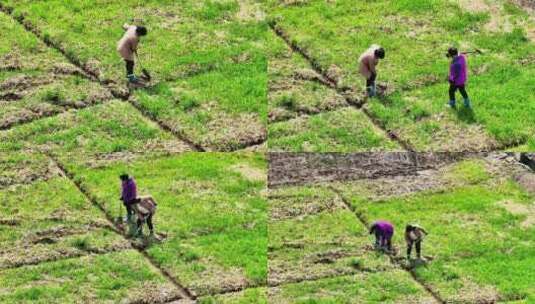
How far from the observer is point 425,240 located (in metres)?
45.0

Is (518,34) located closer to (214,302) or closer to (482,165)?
(482,165)

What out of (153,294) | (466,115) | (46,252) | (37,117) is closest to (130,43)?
(37,117)

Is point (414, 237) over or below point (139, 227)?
over

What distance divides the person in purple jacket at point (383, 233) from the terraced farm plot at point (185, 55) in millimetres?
5406

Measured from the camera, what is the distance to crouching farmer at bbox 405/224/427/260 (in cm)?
4409

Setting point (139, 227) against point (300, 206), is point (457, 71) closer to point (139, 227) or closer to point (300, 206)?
point (300, 206)

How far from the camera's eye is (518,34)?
53625 millimetres

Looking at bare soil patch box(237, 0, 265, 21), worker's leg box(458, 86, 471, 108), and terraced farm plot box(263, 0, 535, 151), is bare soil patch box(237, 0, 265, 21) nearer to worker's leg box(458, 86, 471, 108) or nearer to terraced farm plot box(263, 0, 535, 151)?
terraced farm plot box(263, 0, 535, 151)

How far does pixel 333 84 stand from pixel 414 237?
8.30 meters

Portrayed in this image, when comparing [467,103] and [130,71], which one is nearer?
[467,103]

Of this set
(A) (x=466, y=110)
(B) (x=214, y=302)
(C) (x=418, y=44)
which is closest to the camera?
(B) (x=214, y=302)

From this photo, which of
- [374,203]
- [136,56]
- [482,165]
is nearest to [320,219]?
[374,203]

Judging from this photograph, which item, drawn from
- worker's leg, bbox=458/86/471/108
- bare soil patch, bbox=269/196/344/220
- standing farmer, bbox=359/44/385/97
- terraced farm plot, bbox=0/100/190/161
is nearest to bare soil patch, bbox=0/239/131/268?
bare soil patch, bbox=269/196/344/220

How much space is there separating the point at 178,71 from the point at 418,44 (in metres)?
6.84
